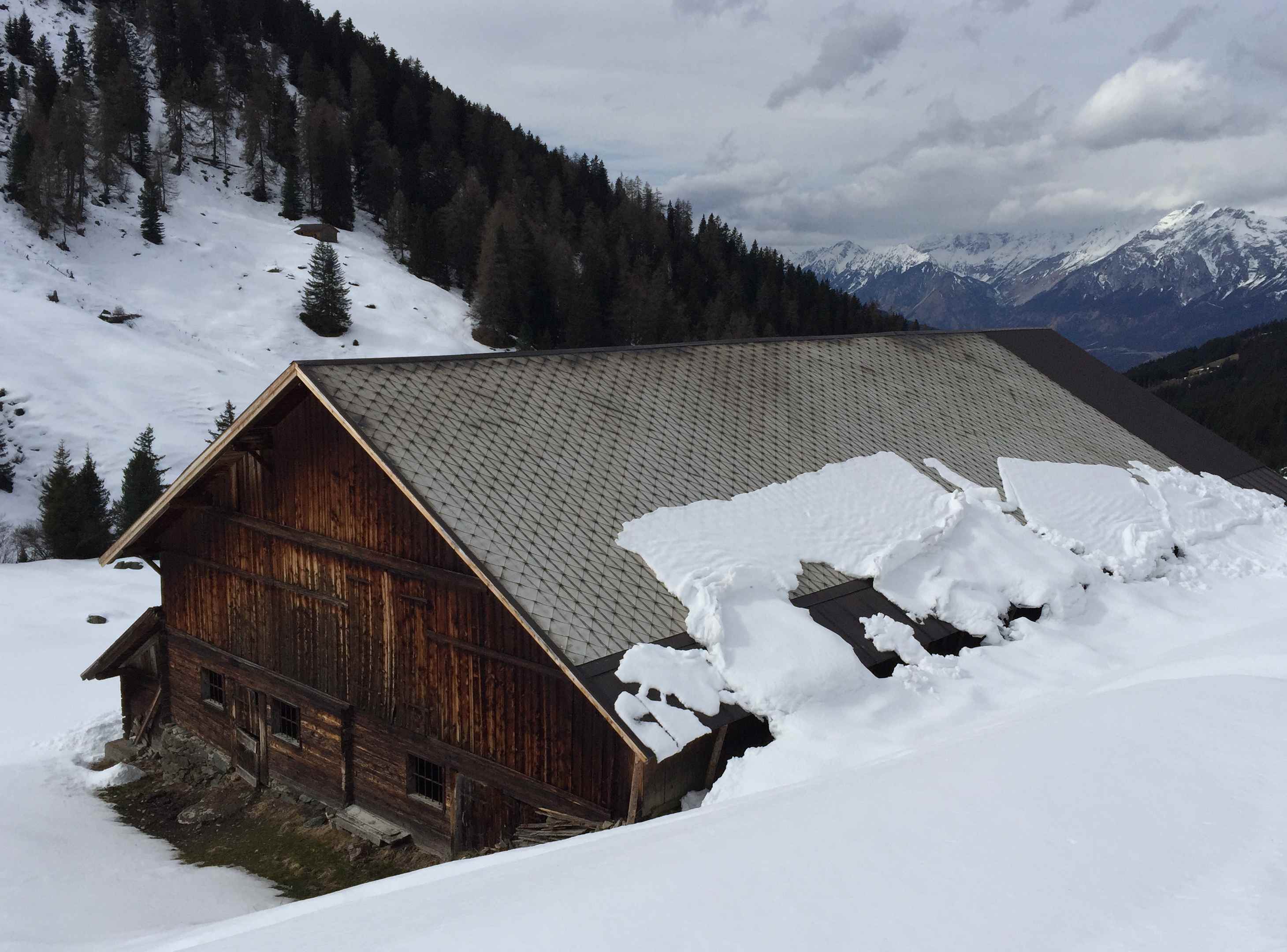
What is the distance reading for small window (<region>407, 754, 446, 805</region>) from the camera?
13.1m

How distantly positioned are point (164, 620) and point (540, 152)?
368 ft

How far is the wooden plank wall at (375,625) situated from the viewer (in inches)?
442

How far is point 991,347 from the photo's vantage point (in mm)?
25109

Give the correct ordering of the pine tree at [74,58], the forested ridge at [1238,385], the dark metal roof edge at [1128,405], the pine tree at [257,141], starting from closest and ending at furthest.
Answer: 1. the dark metal roof edge at [1128,405]
2. the pine tree at [257,141]
3. the forested ridge at [1238,385]
4. the pine tree at [74,58]

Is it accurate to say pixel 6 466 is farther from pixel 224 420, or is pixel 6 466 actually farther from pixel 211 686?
pixel 211 686

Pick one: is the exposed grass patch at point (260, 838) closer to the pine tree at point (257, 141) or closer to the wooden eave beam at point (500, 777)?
the wooden eave beam at point (500, 777)

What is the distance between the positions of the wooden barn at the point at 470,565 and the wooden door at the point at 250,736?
6cm

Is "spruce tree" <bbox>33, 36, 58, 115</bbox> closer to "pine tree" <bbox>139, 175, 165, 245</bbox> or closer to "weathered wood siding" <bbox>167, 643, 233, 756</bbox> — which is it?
"pine tree" <bbox>139, 175, 165, 245</bbox>

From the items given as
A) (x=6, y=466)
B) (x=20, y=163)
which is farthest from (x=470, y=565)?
(x=20, y=163)

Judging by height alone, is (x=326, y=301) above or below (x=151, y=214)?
below

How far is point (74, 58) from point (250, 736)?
111m

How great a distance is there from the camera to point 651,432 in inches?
599

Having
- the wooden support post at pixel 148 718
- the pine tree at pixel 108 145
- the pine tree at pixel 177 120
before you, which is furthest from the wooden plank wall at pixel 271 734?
the pine tree at pixel 177 120

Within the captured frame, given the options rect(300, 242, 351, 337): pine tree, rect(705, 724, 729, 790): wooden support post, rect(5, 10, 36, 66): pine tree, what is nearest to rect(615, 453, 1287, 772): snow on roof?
rect(705, 724, 729, 790): wooden support post
